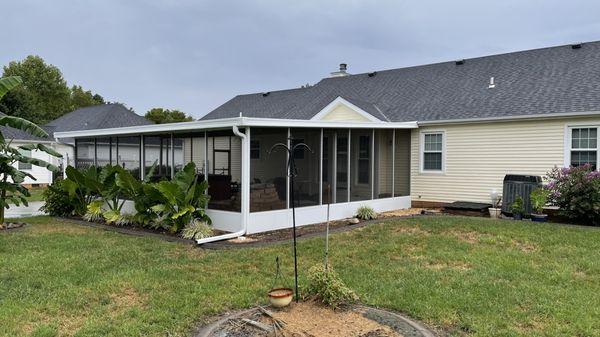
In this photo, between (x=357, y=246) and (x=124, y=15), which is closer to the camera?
(x=357, y=246)

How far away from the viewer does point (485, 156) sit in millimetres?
13250

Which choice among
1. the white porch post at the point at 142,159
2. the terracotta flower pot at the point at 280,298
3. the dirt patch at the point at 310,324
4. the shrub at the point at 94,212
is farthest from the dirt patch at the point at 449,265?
the shrub at the point at 94,212

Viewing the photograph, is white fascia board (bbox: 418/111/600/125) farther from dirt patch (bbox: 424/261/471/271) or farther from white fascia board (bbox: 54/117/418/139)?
dirt patch (bbox: 424/261/471/271)

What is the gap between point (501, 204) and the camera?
12500mm

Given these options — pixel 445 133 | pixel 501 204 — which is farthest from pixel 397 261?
pixel 445 133

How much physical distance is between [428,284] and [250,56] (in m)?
21.2

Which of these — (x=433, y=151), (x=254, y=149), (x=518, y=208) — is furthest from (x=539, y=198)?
(x=254, y=149)

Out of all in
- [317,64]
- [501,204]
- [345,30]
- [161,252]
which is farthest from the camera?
[317,64]

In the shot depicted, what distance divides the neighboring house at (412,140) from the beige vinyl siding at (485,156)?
0.10 feet

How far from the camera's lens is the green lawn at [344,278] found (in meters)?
4.62

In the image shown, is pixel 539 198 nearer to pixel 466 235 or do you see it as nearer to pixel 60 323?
pixel 466 235

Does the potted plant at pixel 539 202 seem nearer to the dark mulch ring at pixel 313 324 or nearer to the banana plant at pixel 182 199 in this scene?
the dark mulch ring at pixel 313 324

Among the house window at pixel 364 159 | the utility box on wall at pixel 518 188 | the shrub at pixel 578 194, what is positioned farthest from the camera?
the house window at pixel 364 159

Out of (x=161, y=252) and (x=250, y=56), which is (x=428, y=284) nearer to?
(x=161, y=252)
